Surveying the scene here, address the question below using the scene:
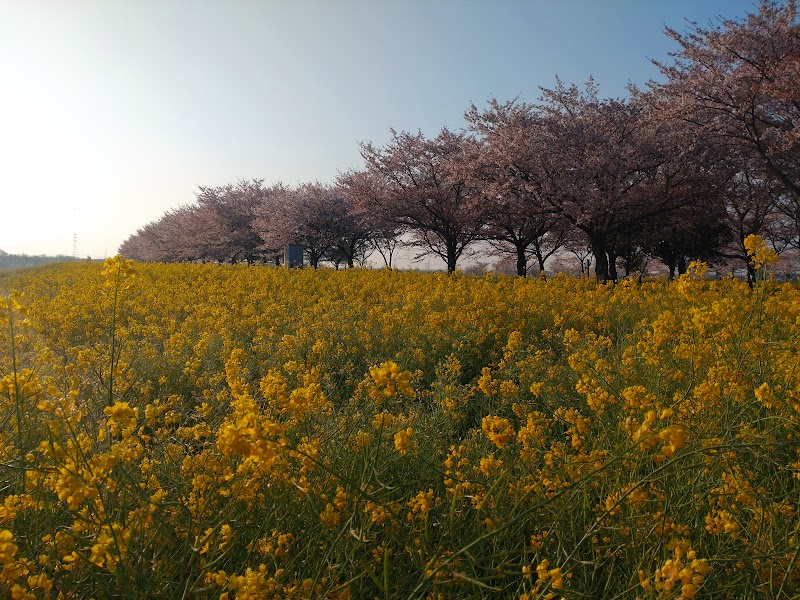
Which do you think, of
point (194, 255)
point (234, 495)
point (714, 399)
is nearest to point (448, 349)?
point (714, 399)

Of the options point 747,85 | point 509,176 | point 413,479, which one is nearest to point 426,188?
point 509,176

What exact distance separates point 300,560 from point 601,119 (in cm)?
1812

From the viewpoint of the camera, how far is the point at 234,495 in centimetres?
222

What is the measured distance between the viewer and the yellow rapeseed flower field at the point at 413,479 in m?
1.71

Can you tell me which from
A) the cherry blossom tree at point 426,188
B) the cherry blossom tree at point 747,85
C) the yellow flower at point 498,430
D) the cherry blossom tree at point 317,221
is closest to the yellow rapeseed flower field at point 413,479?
the yellow flower at point 498,430

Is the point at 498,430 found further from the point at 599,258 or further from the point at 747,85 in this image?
the point at 599,258

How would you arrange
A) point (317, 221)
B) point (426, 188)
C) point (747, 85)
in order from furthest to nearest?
point (317, 221), point (426, 188), point (747, 85)

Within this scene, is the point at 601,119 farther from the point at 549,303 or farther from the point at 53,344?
the point at 53,344

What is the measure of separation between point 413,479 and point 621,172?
52.1 ft

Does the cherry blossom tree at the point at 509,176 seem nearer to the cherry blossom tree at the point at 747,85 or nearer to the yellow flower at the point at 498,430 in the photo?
the cherry blossom tree at the point at 747,85

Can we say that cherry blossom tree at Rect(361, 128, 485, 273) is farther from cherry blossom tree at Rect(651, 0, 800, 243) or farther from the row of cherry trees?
cherry blossom tree at Rect(651, 0, 800, 243)

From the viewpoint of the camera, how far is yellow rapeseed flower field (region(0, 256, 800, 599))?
1707 mm

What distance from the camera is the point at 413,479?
2578 mm

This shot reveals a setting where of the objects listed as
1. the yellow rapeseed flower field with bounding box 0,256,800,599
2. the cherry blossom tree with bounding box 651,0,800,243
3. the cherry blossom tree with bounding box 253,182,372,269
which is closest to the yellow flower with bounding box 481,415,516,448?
the yellow rapeseed flower field with bounding box 0,256,800,599
